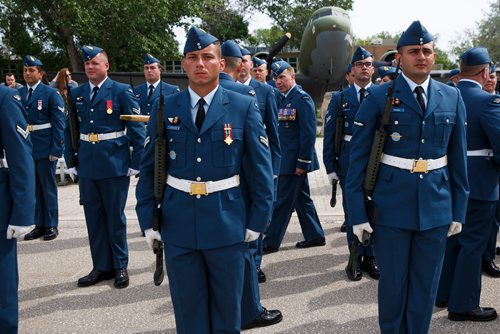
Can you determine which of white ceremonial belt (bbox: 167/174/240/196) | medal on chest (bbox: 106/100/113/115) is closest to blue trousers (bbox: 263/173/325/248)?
medal on chest (bbox: 106/100/113/115)

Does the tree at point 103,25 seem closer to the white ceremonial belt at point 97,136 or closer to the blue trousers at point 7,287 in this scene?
the white ceremonial belt at point 97,136

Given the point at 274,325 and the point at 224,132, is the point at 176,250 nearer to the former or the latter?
the point at 224,132

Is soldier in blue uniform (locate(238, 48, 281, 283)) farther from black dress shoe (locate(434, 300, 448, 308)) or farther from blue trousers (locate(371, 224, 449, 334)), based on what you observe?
black dress shoe (locate(434, 300, 448, 308))

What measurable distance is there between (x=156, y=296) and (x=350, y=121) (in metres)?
2.68

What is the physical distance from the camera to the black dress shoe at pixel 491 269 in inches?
187

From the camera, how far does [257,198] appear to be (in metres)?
2.85

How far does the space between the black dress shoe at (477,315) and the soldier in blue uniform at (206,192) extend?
2037 millimetres

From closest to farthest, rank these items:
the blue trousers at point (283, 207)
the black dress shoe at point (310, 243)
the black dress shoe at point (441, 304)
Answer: the black dress shoe at point (441, 304) < the blue trousers at point (283, 207) < the black dress shoe at point (310, 243)

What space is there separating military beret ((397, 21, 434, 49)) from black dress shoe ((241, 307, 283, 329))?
2.32 metres

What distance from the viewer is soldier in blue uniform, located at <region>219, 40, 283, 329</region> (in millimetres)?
3662

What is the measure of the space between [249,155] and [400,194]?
981 millimetres

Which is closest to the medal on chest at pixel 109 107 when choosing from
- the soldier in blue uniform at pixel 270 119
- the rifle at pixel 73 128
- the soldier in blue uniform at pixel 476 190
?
the rifle at pixel 73 128

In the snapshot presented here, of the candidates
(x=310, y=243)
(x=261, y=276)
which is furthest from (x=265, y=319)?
(x=310, y=243)

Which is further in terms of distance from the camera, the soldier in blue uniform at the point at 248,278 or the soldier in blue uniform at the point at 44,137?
the soldier in blue uniform at the point at 44,137
